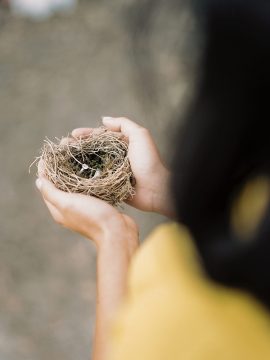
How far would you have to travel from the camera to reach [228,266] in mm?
552

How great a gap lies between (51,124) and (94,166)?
1.04m

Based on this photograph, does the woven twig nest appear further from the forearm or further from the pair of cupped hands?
the forearm

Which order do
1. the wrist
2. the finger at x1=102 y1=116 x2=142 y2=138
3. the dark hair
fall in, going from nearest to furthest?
the dark hair < the wrist < the finger at x1=102 y1=116 x2=142 y2=138

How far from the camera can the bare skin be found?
85 centimetres

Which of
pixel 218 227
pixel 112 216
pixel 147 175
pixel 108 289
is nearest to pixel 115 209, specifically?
pixel 112 216

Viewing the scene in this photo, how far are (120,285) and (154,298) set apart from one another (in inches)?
10.8

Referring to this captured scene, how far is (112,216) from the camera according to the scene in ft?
Answer: 3.45

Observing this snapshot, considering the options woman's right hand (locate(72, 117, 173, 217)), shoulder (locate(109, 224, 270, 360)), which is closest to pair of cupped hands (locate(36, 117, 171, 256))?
woman's right hand (locate(72, 117, 173, 217))

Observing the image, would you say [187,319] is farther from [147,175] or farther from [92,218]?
[147,175]

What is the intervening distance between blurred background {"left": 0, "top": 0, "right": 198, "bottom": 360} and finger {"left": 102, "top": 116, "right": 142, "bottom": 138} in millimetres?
45

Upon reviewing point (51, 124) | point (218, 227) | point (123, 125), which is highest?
point (218, 227)

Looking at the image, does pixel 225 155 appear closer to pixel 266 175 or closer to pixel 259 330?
pixel 266 175

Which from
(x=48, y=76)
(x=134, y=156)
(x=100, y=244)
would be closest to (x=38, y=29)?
(x=48, y=76)

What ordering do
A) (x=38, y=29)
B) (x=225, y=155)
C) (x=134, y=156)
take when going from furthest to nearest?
(x=38, y=29), (x=134, y=156), (x=225, y=155)
